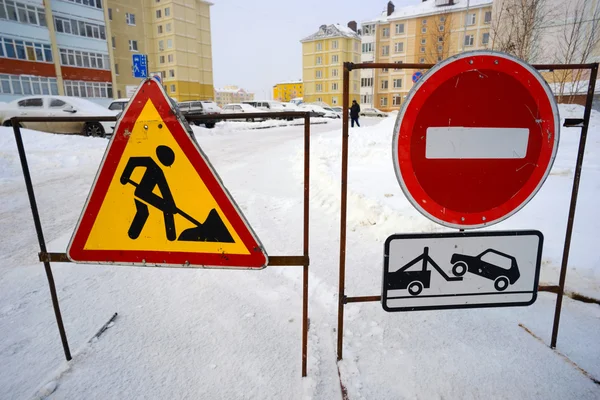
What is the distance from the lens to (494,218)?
1.71 m

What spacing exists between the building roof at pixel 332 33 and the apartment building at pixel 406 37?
22.8ft

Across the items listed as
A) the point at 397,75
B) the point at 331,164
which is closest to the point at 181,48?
the point at 397,75

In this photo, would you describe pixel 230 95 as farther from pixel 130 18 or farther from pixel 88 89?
pixel 88 89

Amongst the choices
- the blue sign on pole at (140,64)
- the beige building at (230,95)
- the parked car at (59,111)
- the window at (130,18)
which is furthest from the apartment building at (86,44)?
the beige building at (230,95)

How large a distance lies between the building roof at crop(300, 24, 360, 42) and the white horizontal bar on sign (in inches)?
2748

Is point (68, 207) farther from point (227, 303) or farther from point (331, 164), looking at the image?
point (331, 164)

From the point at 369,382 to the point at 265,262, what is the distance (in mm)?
875

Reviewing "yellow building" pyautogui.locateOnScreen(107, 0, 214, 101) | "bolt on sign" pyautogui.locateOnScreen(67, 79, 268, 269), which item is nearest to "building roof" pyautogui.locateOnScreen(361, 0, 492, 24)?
"yellow building" pyautogui.locateOnScreen(107, 0, 214, 101)

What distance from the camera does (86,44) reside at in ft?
115

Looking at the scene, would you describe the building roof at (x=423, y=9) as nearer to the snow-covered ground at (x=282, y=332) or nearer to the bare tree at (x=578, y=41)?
the bare tree at (x=578, y=41)

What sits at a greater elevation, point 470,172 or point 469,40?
point 469,40

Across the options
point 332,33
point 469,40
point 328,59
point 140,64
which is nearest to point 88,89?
point 140,64

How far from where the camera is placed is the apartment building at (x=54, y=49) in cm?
2916

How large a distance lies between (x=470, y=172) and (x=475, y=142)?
0.15 m
